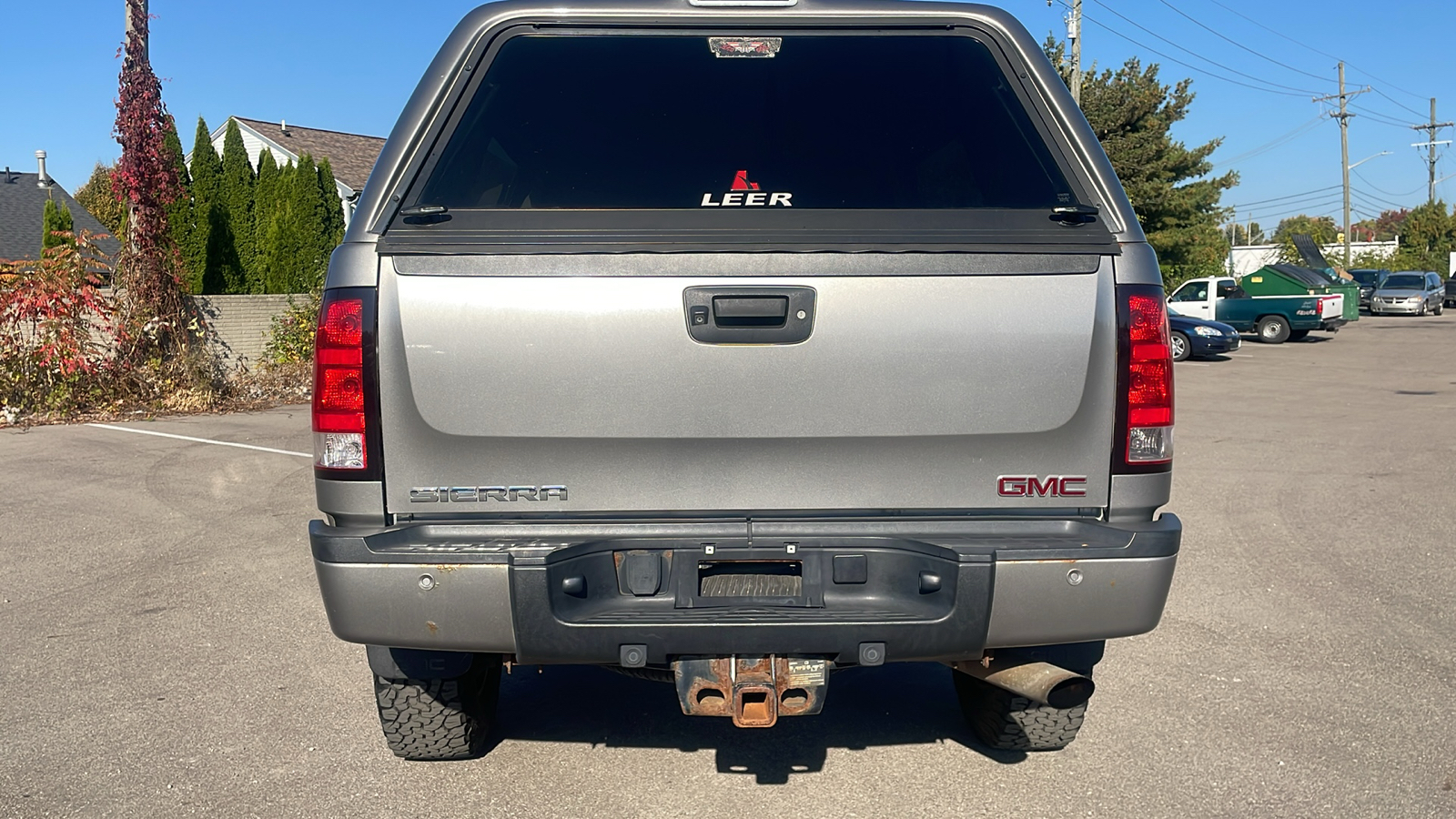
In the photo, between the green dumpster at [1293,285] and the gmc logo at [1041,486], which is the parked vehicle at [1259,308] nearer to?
the green dumpster at [1293,285]

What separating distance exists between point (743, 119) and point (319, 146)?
39.7 meters

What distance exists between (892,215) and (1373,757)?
2.54 meters

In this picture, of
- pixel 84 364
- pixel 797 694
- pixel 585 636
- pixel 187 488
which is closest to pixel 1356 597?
pixel 797 694

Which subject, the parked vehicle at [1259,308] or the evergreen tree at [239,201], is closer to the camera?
the evergreen tree at [239,201]

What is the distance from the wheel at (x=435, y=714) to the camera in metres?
3.69

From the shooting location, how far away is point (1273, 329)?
1152 inches

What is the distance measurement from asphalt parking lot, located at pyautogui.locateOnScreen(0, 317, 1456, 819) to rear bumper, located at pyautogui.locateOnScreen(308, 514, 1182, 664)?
0.88 m

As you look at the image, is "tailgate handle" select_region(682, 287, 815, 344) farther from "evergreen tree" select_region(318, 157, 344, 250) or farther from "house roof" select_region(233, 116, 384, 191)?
"house roof" select_region(233, 116, 384, 191)

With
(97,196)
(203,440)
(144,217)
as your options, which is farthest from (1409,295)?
(97,196)

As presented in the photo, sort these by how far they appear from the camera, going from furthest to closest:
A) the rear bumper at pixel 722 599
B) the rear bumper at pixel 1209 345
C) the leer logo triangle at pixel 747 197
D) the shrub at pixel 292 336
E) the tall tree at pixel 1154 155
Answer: the tall tree at pixel 1154 155 → the rear bumper at pixel 1209 345 → the shrub at pixel 292 336 → the leer logo triangle at pixel 747 197 → the rear bumper at pixel 722 599

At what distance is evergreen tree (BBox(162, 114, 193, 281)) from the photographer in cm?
1606

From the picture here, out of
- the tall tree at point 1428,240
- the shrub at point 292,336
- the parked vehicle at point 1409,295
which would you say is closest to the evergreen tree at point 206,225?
the shrub at point 292,336


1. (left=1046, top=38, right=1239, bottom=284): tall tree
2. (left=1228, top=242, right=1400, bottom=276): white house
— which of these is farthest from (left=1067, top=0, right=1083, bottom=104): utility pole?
(left=1228, top=242, right=1400, bottom=276): white house

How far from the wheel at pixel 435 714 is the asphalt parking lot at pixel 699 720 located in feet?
0.28
